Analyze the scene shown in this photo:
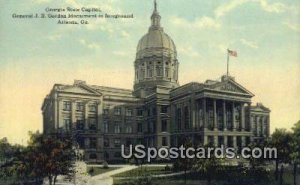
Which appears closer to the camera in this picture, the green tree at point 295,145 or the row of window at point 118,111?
the green tree at point 295,145

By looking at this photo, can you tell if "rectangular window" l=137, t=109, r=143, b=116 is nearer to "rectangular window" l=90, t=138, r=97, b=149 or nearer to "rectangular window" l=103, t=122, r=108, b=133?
"rectangular window" l=103, t=122, r=108, b=133

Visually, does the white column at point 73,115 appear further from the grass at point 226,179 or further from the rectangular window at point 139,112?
the grass at point 226,179

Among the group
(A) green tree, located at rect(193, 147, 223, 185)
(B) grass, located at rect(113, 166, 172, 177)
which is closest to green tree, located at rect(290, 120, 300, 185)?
(A) green tree, located at rect(193, 147, 223, 185)

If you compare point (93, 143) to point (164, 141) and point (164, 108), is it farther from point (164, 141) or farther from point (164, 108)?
point (164, 108)

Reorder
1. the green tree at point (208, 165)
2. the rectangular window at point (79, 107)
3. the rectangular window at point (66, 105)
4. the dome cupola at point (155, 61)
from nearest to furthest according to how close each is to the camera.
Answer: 1. the green tree at point (208, 165)
2. the rectangular window at point (66, 105)
3. the rectangular window at point (79, 107)
4. the dome cupola at point (155, 61)

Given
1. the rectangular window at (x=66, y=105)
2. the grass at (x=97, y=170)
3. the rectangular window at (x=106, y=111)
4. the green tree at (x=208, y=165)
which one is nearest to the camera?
the green tree at (x=208, y=165)

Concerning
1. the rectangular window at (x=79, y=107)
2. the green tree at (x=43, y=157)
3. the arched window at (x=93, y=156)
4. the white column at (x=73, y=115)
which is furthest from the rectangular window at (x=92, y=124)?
the green tree at (x=43, y=157)

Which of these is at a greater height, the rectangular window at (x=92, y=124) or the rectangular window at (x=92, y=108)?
the rectangular window at (x=92, y=108)
